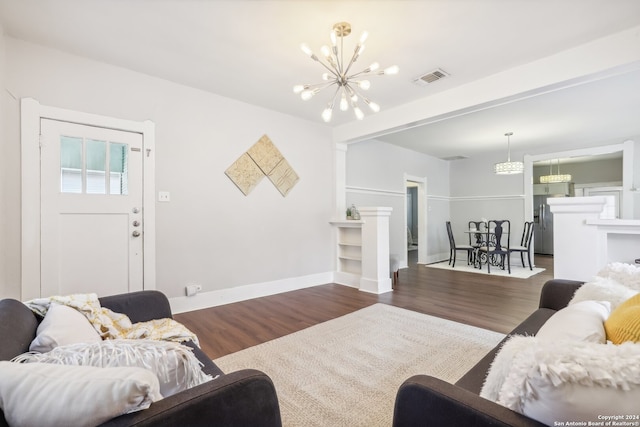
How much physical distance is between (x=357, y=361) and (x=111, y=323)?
1.60m

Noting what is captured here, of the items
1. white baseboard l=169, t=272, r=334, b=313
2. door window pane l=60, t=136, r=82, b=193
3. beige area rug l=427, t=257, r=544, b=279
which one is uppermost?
door window pane l=60, t=136, r=82, b=193

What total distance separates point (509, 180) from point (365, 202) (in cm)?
401

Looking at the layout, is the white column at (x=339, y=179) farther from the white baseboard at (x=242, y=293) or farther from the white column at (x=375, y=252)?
the white baseboard at (x=242, y=293)

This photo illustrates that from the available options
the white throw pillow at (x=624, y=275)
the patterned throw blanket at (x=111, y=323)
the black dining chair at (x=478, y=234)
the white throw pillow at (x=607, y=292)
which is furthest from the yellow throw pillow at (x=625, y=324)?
the black dining chair at (x=478, y=234)

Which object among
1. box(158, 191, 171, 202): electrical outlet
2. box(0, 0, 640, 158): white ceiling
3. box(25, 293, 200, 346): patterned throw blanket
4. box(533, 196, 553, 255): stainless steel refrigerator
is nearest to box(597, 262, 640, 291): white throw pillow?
box(0, 0, 640, 158): white ceiling

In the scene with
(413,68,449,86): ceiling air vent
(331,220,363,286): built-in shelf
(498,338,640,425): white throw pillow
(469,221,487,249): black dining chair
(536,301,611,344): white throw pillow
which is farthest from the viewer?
(469,221,487,249): black dining chair

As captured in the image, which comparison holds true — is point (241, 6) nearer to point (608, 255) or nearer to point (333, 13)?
point (333, 13)

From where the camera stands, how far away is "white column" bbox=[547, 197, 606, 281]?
2506 mm

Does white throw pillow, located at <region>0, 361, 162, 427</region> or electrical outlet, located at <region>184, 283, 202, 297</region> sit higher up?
white throw pillow, located at <region>0, 361, 162, 427</region>

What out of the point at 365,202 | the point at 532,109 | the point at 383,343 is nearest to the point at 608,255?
the point at 383,343

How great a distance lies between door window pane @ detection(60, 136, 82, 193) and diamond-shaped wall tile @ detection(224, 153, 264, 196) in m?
1.46

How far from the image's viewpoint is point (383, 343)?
98.1 inches

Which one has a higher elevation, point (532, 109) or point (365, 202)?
point (532, 109)

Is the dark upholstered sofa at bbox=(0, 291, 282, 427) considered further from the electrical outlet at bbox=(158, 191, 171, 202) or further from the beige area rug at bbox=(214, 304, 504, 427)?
the electrical outlet at bbox=(158, 191, 171, 202)
